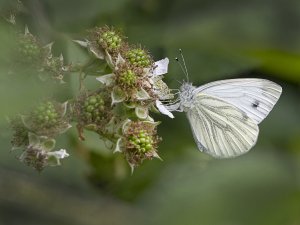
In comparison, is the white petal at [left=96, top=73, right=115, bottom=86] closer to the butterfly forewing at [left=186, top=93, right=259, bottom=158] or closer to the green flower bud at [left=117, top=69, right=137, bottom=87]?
the green flower bud at [left=117, top=69, right=137, bottom=87]

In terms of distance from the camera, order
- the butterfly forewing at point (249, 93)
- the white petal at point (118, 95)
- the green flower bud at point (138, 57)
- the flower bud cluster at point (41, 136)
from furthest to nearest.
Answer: the butterfly forewing at point (249, 93) < the green flower bud at point (138, 57) < the white petal at point (118, 95) < the flower bud cluster at point (41, 136)

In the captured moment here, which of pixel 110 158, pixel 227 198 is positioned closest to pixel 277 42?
pixel 110 158

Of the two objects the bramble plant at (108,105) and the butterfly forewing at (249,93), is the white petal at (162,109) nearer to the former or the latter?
the bramble plant at (108,105)

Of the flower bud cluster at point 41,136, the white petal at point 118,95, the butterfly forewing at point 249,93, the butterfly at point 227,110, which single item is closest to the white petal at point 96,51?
the white petal at point 118,95

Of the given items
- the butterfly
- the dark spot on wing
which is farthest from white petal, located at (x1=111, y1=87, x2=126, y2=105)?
the dark spot on wing

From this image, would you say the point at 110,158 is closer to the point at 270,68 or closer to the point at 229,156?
the point at 229,156

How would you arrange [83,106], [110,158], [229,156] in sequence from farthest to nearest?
[110,158], [229,156], [83,106]

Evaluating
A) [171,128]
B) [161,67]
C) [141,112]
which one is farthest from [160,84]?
[171,128]
